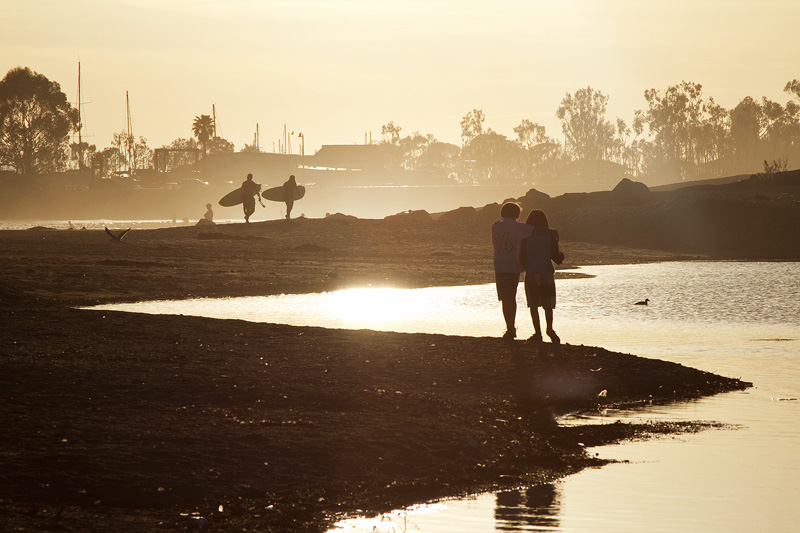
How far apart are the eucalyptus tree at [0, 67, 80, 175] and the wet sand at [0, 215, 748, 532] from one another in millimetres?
119666

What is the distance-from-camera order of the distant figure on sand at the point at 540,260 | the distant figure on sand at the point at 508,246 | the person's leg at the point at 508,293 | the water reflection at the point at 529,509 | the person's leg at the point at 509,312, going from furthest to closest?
the person's leg at the point at 509,312 < the person's leg at the point at 508,293 < the distant figure on sand at the point at 508,246 < the distant figure on sand at the point at 540,260 < the water reflection at the point at 529,509

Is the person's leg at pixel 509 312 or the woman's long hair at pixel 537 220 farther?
the person's leg at pixel 509 312

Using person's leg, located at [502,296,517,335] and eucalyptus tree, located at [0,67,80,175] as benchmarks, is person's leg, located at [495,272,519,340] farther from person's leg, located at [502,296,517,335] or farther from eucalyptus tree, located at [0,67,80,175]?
eucalyptus tree, located at [0,67,80,175]

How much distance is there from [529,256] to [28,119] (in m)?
127

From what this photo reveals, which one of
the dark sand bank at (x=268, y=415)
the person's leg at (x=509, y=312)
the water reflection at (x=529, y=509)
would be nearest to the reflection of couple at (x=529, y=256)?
the person's leg at (x=509, y=312)

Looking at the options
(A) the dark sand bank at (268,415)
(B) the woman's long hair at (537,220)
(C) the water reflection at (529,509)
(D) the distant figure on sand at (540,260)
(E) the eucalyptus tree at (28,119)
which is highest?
(E) the eucalyptus tree at (28,119)

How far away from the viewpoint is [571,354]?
1262 cm

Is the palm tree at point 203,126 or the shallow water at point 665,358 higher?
the palm tree at point 203,126

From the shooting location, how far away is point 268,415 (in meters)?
9.02

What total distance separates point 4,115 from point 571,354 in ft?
419

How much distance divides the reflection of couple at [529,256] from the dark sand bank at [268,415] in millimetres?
642

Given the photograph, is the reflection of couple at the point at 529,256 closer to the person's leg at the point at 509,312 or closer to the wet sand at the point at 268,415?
the person's leg at the point at 509,312

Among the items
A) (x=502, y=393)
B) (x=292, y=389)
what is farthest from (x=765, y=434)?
(x=292, y=389)

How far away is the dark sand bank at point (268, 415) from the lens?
6891 millimetres
